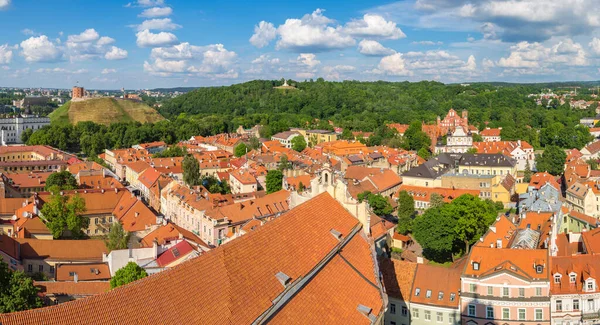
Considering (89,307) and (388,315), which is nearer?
(89,307)

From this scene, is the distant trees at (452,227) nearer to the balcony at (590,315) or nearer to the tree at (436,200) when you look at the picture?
the tree at (436,200)

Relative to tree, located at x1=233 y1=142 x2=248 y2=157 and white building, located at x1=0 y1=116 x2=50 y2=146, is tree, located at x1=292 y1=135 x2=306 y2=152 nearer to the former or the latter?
tree, located at x1=233 y1=142 x2=248 y2=157

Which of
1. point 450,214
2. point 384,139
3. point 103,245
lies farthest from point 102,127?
point 450,214

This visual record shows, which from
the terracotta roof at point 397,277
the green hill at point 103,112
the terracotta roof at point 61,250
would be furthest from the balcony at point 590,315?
the green hill at point 103,112

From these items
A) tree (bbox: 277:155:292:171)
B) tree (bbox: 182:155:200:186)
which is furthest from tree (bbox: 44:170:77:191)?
tree (bbox: 277:155:292:171)

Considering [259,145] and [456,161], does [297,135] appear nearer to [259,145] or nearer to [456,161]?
[259,145]

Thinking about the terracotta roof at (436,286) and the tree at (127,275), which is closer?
the tree at (127,275)
